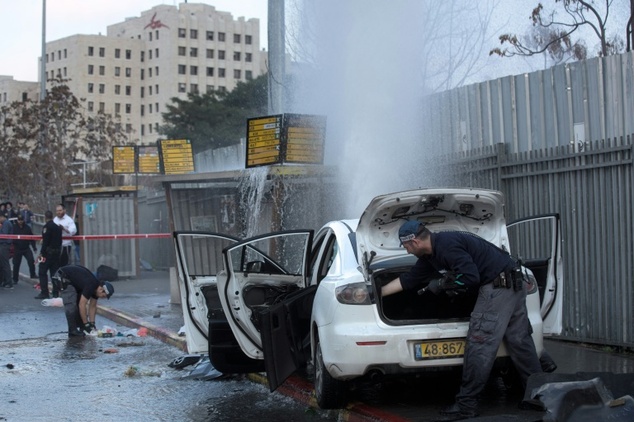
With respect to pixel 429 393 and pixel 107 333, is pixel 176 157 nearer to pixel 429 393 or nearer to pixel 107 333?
pixel 107 333

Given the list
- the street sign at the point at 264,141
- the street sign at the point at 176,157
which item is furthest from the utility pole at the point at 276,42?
the street sign at the point at 176,157

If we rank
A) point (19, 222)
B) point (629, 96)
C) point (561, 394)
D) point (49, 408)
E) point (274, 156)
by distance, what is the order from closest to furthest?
point (561, 394) → point (49, 408) → point (629, 96) → point (274, 156) → point (19, 222)

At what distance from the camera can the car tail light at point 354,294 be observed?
6754 mm

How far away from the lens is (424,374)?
6871 mm

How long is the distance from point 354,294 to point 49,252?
13.0m

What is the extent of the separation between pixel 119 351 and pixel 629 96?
700 centimetres

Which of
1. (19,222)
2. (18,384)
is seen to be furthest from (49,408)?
(19,222)

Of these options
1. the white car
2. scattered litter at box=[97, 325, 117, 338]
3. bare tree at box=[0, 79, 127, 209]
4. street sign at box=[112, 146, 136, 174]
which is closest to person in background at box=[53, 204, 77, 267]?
street sign at box=[112, 146, 136, 174]

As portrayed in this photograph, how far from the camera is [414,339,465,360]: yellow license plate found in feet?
21.8

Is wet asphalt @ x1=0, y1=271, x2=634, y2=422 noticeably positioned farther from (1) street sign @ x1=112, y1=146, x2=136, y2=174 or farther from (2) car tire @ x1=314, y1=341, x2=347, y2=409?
(1) street sign @ x1=112, y1=146, x2=136, y2=174

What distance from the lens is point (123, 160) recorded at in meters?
27.1

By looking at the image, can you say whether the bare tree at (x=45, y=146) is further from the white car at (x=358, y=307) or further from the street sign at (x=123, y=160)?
the white car at (x=358, y=307)

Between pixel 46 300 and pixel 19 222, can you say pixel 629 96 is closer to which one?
pixel 46 300

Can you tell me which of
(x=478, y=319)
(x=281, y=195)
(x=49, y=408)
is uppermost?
(x=281, y=195)
